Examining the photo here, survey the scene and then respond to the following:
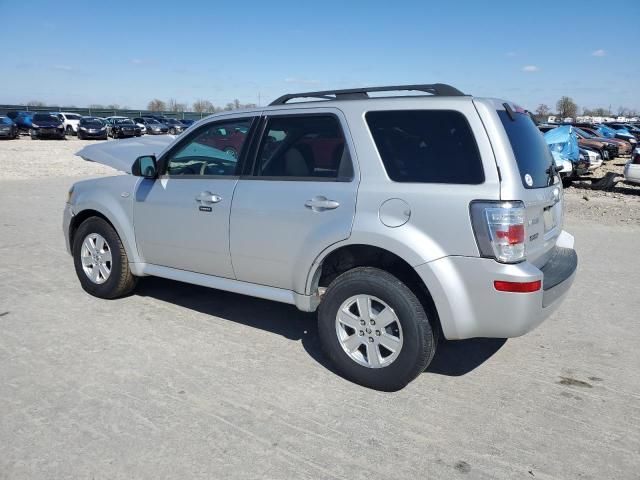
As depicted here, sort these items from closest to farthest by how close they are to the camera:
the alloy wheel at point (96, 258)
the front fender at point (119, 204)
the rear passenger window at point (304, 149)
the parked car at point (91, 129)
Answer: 1. the rear passenger window at point (304, 149)
2. the front fender at point (119, 204)
3. the alloy wheel at point (96, 258)
4. the parked car at point (91, 129)

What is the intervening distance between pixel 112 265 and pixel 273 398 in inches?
96.5

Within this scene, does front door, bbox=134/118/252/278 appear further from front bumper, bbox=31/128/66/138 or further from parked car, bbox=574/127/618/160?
front bumper, bbox=31/128/66/138

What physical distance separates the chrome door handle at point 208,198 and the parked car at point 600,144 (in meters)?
21.6

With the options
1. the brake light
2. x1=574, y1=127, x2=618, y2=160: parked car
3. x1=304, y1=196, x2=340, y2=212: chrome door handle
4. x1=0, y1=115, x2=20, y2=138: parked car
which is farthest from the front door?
x1=0, y1=115, x2=20, y2=138: parked car

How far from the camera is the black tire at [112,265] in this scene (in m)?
5.06

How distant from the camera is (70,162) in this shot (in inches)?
829

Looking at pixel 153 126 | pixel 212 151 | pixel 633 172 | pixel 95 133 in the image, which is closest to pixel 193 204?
pixel 212 151

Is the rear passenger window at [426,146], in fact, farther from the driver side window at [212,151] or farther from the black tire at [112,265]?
the black tire at [112,265]

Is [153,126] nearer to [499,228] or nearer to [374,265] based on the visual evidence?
[374,265]

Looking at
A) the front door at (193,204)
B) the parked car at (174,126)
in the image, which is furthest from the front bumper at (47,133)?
the front door at (193,204)

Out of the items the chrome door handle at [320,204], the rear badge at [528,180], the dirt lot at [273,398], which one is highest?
the rear badge at [528,180]

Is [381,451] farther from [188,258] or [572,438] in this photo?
[188,258]

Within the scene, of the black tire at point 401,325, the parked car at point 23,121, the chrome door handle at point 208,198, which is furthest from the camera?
the parked car at point 23,121

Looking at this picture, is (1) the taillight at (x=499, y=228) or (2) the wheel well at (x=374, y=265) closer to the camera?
(1) the taillight at (x=499, y=228)
